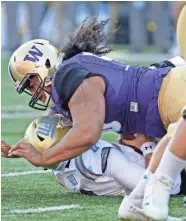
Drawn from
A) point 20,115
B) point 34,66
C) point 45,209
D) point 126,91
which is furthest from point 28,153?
point 20,115

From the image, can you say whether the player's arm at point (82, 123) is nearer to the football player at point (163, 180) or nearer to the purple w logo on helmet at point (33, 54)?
the football player at point (163, 180)

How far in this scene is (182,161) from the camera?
3.95 meters

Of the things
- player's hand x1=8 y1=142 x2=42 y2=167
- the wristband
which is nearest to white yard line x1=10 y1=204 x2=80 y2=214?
player's hand x1=8 y1=142 x2=42 y2=167

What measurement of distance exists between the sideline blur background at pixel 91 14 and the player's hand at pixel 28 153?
40.3 feet

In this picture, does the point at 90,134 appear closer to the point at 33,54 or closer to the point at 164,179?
the point at 164,179

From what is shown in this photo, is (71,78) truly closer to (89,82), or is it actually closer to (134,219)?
(89,82)

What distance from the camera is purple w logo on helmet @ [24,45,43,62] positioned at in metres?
5.17

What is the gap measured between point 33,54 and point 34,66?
0.33ft

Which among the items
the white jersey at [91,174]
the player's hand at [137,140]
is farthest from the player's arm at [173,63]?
the white jersey at [91,174]

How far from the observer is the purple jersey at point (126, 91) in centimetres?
469

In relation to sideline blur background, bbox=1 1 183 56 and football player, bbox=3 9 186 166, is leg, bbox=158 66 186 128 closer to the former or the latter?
football player, bbox=3 9 186 166

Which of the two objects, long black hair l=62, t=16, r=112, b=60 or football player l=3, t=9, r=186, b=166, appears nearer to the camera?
football player l=3, t=9, r=186, b=166

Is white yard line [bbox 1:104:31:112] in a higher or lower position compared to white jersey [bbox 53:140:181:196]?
lower

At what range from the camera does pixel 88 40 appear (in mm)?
4977
